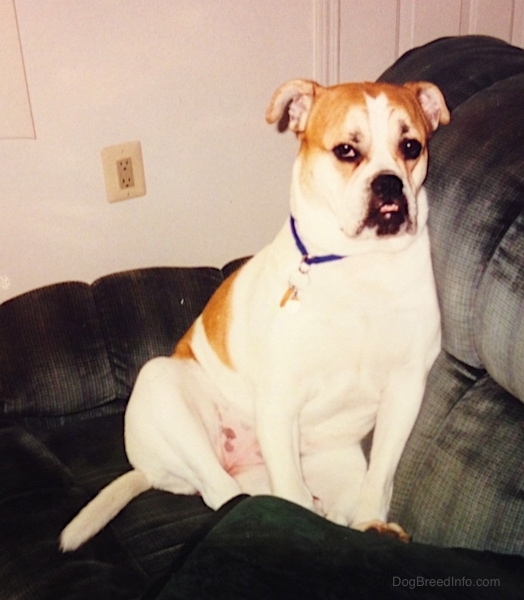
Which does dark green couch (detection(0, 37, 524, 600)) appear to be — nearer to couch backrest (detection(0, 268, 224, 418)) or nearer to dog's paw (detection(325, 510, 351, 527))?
couch backrest (detection(0, 268, 224, 418))

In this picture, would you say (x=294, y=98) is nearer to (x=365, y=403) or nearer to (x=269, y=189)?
(x=365, y=403)

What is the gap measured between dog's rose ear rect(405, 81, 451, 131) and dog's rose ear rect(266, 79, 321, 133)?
0.21 metres

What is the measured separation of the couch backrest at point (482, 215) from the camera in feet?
3.75

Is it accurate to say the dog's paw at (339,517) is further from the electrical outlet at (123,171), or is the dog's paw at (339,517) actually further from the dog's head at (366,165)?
the electrical outlet at (123,171)

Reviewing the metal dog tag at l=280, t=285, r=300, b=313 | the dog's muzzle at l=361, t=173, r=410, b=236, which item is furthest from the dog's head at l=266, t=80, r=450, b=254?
the metal dog tag at l=280, t=285, r=300, b=313

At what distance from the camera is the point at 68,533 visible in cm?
132

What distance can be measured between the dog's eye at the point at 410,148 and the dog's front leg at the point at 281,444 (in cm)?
54

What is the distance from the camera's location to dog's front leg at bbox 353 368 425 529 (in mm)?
1404

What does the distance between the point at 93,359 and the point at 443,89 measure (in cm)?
114

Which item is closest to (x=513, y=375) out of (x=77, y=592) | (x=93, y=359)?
(x=77, y=592)

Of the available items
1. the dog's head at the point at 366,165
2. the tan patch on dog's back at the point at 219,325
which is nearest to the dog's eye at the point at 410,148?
the dog's head at the point at 366,165

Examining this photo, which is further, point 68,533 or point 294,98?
point 294,98

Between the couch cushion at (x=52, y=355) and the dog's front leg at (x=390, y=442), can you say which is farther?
the couch cushion at (x=52, y=355)

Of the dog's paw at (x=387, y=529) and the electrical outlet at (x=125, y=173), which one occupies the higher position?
the electrical outlet at (x=125, y=173)
